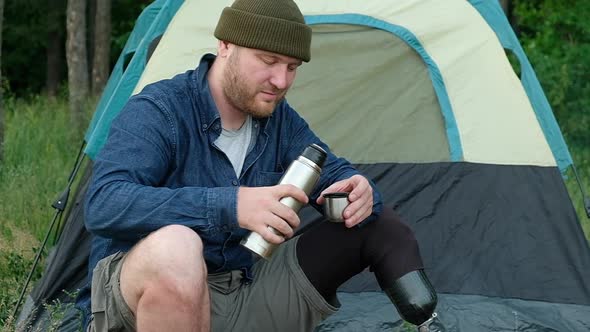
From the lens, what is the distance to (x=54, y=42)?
573 inches

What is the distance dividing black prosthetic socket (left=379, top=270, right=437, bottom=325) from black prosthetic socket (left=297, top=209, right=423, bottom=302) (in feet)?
A: 0.10

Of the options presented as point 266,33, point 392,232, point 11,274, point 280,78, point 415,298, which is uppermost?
point 266,33

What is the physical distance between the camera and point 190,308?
207cm

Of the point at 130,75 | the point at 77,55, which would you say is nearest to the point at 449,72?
the point at 130,75

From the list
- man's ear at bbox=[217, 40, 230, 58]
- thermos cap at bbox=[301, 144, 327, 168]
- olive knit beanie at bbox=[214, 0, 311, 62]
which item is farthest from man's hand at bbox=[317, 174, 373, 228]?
man's ear at bbox=[217, 40, 230, 58]

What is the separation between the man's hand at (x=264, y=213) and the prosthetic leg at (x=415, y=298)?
356 mm

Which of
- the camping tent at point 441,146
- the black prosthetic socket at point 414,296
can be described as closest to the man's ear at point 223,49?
the black prosthetic socket at point 414,296

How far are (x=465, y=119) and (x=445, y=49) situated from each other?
309 millimetres

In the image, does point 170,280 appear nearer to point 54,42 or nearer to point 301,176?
point 301,176

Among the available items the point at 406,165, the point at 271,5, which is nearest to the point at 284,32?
the point at 271,5

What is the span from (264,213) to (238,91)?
457 mm

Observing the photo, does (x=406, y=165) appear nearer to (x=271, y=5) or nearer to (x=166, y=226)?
(x=271, y=5)

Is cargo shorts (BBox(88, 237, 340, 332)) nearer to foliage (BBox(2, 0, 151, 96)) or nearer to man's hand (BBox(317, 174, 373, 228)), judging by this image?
man's hand (BBox(317, 174, 373, 228))

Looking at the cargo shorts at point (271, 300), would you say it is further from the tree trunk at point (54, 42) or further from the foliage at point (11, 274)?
the tree trunk at point (54, 42)
